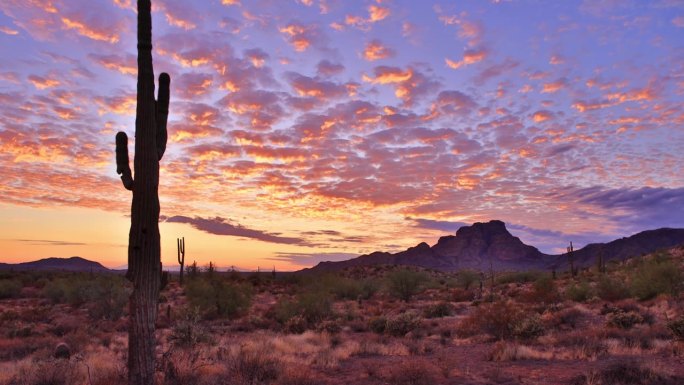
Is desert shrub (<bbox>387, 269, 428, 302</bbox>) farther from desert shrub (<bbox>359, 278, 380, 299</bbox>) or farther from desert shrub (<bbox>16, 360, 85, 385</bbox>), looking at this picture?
desert shrub (<bbox>16, 360, 85, 385</bbox>)

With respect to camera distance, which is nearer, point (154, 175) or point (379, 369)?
point (154, 175)

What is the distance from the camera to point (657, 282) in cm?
2636

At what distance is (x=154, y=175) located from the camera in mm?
9094

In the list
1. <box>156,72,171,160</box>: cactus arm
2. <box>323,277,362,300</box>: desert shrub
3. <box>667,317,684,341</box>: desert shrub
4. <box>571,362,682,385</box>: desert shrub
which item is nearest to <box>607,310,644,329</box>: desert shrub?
<box>667,317,684,341</box>: desert shrub

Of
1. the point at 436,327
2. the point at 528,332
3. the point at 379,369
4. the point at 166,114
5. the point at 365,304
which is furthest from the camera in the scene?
the point at 365,304

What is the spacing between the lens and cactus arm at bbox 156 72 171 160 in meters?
9.56

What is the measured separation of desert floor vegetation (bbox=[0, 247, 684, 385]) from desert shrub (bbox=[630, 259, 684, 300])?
0.21 feet

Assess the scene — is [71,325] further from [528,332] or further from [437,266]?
[437,266]

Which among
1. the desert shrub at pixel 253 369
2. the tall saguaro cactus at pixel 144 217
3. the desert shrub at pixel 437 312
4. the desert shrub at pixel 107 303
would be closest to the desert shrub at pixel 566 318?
the desert shrub at pixel 437 312

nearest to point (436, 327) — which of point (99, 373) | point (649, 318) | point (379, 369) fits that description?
point (649, 318)

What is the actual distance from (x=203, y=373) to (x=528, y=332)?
10.7m

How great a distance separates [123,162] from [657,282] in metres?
27.5

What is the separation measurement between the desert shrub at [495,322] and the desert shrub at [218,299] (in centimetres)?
1297

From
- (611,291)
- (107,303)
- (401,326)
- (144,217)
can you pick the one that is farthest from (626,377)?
(107,303)
